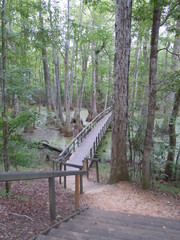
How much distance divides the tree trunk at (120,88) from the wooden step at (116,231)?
315cm

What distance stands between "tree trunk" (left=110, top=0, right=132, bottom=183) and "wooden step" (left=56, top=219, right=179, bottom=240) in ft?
10.3

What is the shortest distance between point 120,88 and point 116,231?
388cm

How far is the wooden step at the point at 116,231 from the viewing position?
2432 millimetres

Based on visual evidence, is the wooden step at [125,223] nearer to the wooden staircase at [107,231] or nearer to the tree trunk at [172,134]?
the wooden staircase at [107,231]

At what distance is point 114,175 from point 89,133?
305 inches

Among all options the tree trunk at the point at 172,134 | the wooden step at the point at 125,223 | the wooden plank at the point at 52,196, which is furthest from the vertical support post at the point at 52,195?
the tree trunk at the point at 172,134

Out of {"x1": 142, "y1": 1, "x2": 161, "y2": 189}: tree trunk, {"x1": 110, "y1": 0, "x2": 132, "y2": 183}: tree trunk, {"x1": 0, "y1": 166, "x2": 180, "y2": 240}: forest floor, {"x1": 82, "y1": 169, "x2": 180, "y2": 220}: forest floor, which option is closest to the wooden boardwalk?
{"x1": 0, "y1": 166, "x2": 180, "y2": 240}: forest floor

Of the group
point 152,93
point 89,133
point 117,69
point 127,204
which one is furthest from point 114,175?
point 89,133

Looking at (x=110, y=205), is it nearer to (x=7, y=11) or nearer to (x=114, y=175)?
(x=114, y=175)

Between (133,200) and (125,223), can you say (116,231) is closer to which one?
(125,223)

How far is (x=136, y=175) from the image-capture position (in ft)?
23.2

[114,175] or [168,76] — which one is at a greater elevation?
[168,76]

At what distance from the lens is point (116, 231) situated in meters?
2.58

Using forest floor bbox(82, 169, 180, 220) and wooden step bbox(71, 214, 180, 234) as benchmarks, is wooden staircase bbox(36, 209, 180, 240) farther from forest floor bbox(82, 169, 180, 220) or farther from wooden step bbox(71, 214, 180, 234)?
forest floor bbox(82, 169, 180, 220)
